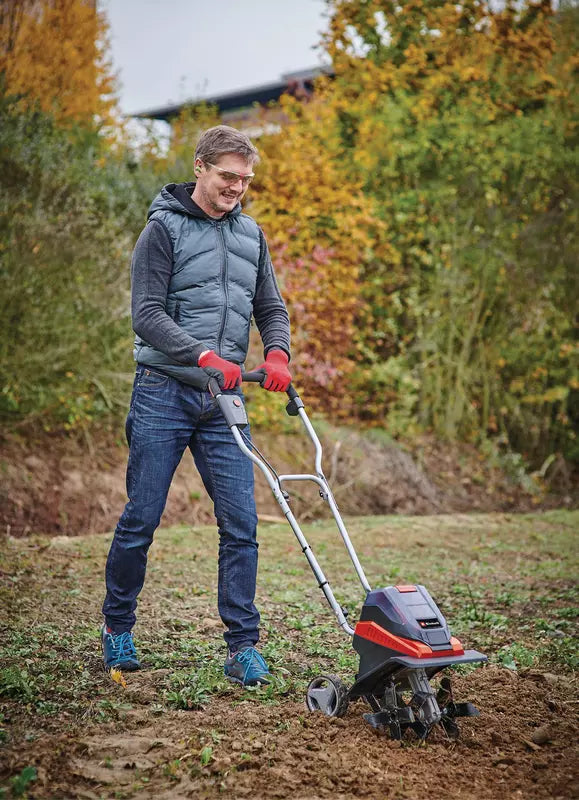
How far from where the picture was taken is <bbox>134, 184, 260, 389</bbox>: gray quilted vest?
3.62 m

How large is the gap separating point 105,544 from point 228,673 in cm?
332

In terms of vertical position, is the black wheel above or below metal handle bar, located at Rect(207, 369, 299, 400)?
below

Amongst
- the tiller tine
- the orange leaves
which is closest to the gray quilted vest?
the tiller tine

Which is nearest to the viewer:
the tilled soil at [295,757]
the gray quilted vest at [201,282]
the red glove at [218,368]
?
the tilled soil at [295,757]

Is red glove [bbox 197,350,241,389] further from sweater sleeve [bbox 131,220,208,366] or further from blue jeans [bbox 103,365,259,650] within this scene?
blue jeans [bbox 103,365,259,650]

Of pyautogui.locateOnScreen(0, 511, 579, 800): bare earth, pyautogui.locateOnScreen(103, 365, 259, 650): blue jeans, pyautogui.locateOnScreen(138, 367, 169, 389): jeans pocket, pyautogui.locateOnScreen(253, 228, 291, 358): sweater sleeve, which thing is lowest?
pyautogui.locateOnScreen(0, 511, 579, 800): bare earth

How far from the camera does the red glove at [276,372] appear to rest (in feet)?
12.0

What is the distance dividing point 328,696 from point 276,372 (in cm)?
128

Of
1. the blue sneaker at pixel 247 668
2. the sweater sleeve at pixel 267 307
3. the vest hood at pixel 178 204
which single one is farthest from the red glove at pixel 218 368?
the blue sneaker at pixel 247 668

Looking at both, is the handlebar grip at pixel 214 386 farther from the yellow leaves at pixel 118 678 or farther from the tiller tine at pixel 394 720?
the tiller tine at pixel 394 720

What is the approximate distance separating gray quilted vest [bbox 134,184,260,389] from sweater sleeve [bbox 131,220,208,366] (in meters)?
0.05

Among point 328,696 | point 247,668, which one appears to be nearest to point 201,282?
point 247,668

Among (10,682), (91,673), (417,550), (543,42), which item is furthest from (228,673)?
(543,42)

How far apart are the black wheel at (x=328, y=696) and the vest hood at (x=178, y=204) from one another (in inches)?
74.2
